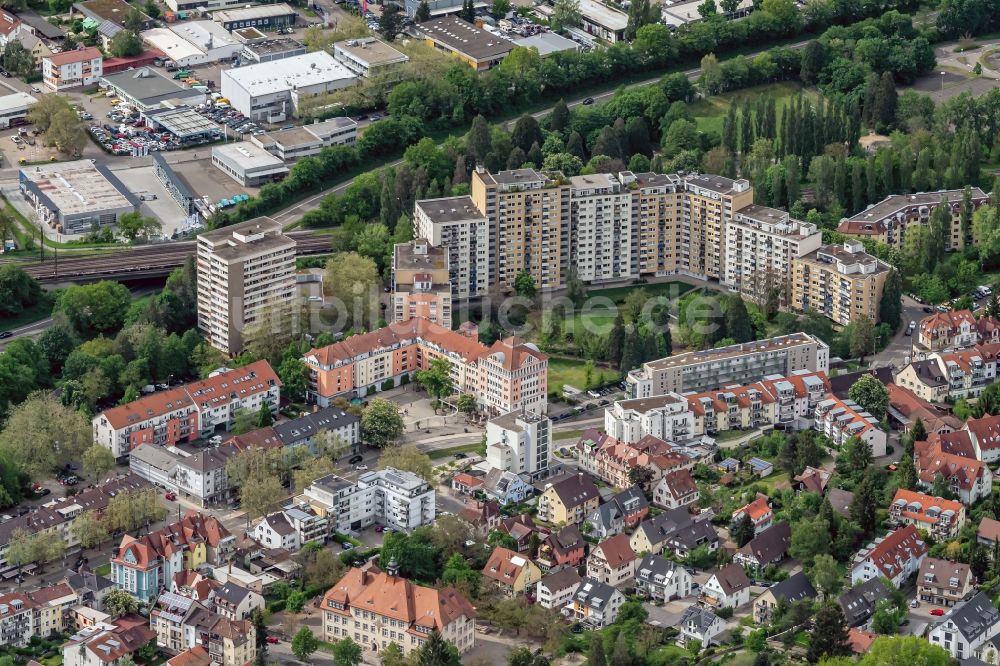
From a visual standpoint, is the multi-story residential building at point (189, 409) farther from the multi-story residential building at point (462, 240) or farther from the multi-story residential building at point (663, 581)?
the multi-story residential building at point (663, 581)

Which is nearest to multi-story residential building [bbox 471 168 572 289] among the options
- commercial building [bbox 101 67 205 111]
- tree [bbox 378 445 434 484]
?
tree [bbox 378 445 434 484]

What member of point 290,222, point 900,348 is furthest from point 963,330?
point 290,222

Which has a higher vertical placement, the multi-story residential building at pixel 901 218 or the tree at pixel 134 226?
the multi-story residential building at pixel 901 218

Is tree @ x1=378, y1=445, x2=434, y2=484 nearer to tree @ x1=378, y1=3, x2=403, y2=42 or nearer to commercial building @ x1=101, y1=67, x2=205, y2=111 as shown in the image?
commercial building @ x1=101, y1=67, x2=205, y2=111

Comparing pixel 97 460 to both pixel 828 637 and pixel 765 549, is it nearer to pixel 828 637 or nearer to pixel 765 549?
pixel 765 549

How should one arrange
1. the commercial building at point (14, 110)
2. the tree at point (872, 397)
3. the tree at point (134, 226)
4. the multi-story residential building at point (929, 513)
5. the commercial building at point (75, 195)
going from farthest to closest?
the commercial building at point (14, 110), the commercial building at point (75, 195), the tree at point (134, 226), the tree at point (872, 397), the multi-story residential building at point (929, 513)

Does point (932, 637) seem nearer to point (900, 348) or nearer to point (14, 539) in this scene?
point (900, 348)

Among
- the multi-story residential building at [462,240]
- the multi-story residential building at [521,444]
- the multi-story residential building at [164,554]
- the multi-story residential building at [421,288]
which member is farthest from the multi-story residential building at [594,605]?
the multi-story residential building at [462,240]

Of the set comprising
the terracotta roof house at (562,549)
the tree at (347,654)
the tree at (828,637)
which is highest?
the tree at (828,637)
